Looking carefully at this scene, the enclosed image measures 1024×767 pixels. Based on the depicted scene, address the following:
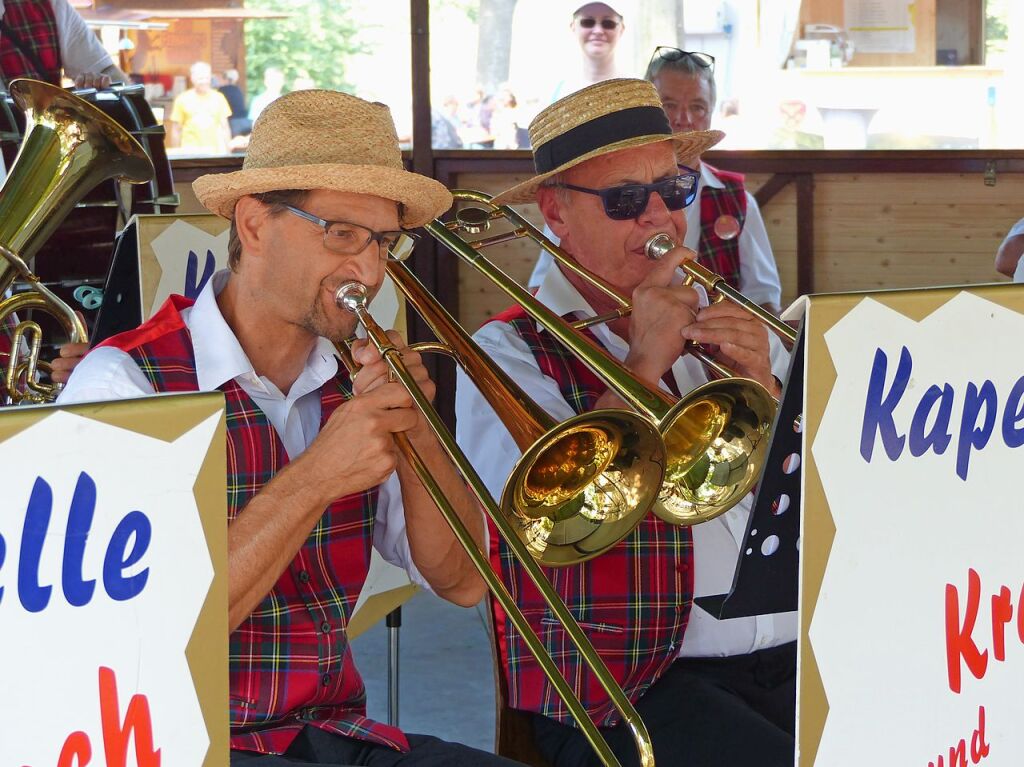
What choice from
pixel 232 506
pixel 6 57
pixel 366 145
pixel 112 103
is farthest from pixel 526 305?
pixel 6 57

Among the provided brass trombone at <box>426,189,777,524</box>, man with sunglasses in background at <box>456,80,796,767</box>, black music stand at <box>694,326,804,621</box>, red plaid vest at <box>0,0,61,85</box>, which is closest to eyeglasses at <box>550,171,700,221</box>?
man with sunglasses in background at <box>456,80,796,767</box>

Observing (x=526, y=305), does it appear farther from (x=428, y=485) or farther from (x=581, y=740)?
(x=581, y=740)

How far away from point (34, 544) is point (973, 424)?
3.53ft

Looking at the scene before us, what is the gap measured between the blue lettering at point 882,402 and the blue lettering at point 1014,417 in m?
0.17

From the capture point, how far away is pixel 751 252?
4242mm

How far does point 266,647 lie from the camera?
196cm

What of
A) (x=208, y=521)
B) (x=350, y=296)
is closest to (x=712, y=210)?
(x=350, y=296)

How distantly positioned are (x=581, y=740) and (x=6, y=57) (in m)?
3.57

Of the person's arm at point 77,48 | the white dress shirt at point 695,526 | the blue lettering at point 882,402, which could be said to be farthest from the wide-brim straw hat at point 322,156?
the person's arm at point 77,48

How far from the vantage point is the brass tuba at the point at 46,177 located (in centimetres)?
285

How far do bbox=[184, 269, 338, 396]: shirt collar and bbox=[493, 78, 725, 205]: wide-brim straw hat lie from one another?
0.70 metres

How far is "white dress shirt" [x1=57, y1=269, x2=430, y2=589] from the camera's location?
75.2 inches

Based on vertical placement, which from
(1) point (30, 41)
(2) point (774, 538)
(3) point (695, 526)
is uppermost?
(1) point (30, 41)

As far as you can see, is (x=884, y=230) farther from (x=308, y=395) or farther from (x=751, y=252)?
(x=308, y=395)
